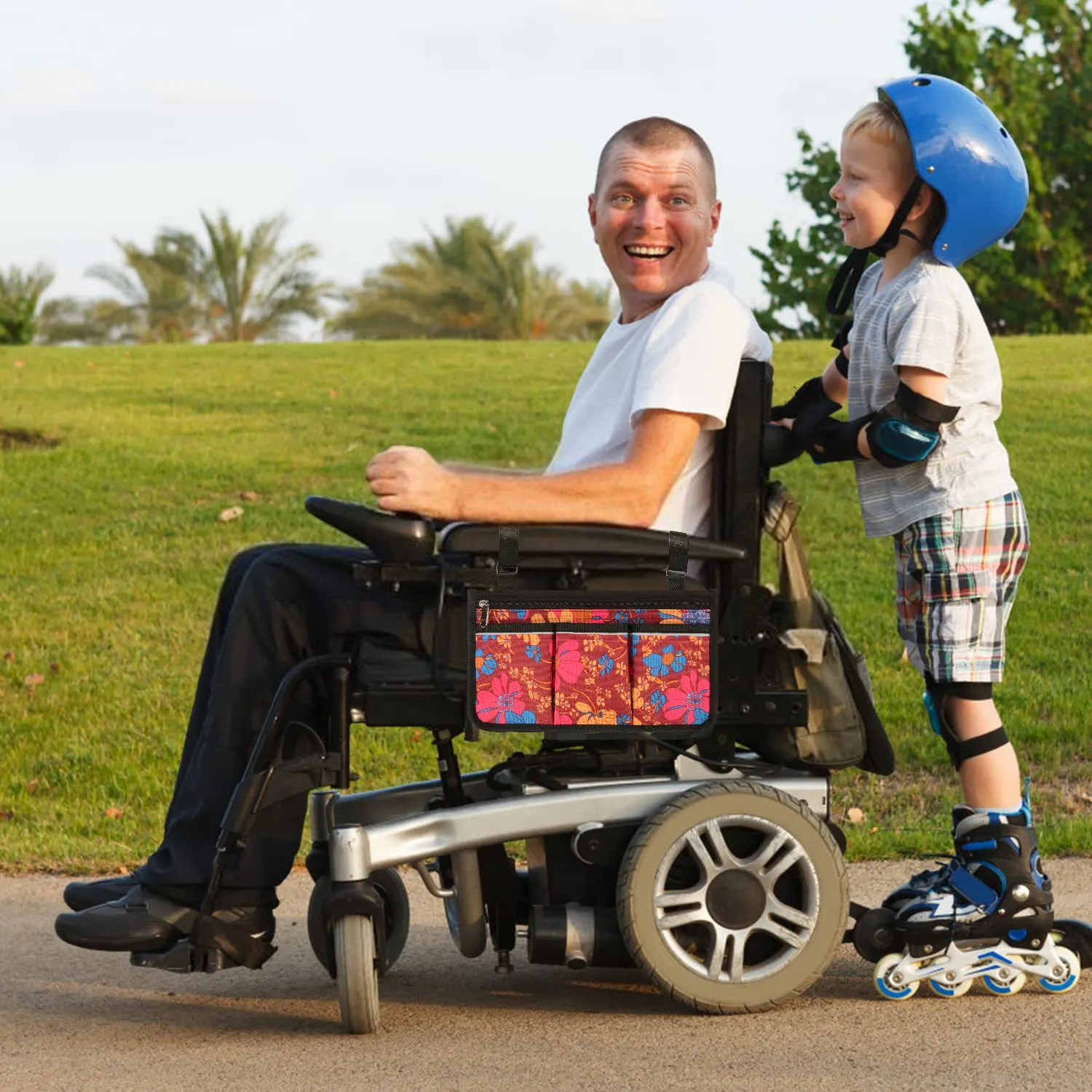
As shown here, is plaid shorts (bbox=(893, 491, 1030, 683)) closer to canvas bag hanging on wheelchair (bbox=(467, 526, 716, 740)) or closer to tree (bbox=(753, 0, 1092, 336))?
canvas bag hanging on wheelchair (bbox=(467, 526, 716, 740))

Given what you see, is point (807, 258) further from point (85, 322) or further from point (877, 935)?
point (877, 935)

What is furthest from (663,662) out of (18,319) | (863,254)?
(18,319)

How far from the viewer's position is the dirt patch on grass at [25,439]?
1212cm

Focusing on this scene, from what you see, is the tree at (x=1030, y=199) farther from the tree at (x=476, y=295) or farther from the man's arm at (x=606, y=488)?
the man's arm at (x=606, y=488)

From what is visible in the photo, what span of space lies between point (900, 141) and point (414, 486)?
3.97 ft

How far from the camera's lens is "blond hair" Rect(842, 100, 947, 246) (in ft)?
11.9

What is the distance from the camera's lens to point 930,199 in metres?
3.63

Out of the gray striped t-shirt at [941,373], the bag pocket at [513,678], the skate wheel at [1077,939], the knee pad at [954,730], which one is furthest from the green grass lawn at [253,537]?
the bag pocket at [513,678]

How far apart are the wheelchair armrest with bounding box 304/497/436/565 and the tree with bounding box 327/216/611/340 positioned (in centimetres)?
2218

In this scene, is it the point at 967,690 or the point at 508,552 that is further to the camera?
the point at 967,690

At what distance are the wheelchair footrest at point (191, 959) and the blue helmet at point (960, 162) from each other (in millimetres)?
1974

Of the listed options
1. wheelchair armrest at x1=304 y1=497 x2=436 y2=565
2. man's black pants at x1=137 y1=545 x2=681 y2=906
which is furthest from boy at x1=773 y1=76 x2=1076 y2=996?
wheelchair armrest at x1=304 y1=497 x2=436 y2=565

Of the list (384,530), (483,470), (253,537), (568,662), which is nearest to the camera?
(384,530)

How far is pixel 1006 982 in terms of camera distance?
3.64 m
